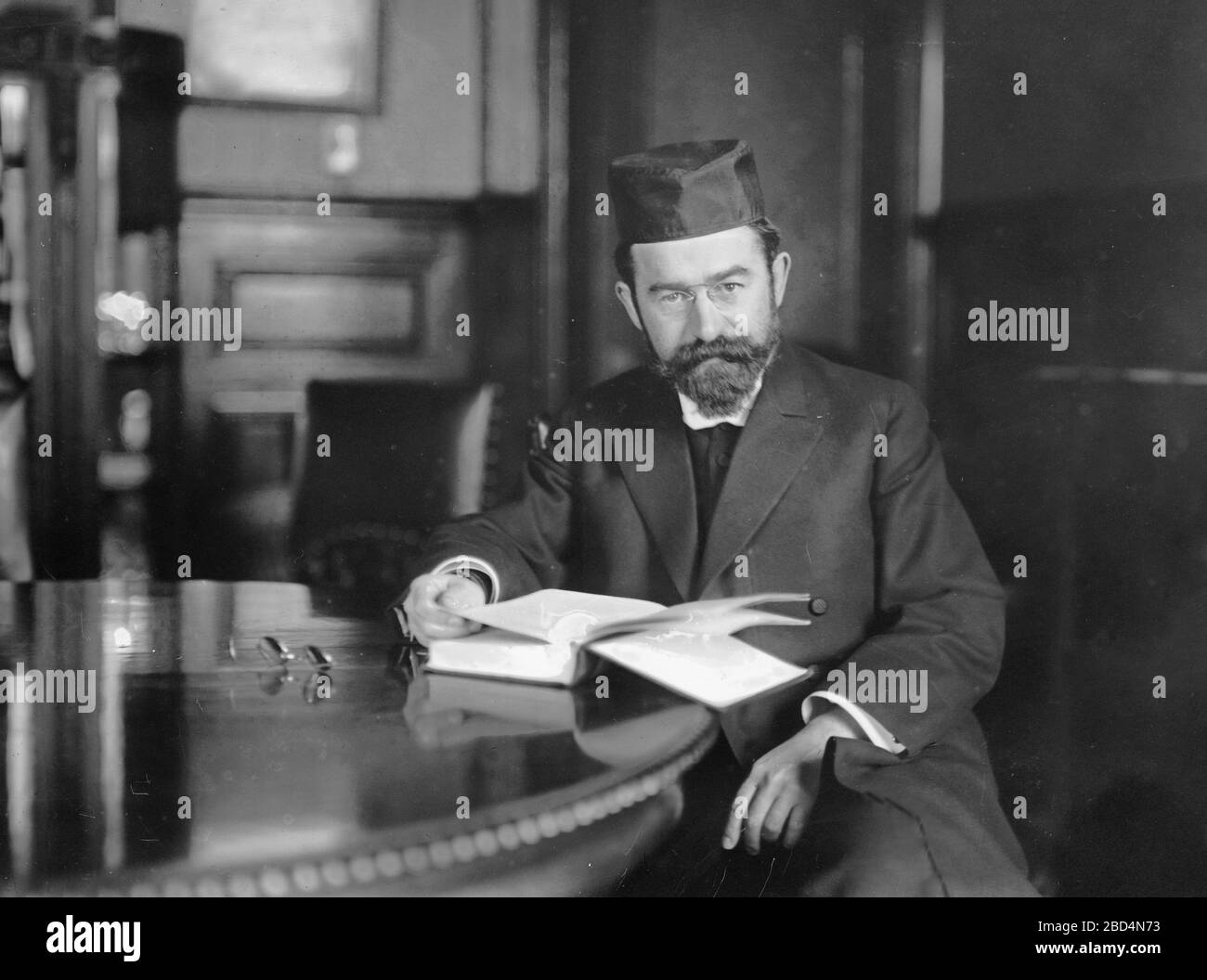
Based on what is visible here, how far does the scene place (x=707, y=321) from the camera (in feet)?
5.91

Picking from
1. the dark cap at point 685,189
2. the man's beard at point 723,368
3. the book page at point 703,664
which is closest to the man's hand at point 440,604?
the book page at point 703,664

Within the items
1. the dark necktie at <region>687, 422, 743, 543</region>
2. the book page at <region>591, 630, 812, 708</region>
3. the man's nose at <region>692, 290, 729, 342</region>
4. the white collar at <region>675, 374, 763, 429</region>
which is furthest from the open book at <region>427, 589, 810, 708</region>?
the man's nose at <region>692, 290, 729, 342</region>

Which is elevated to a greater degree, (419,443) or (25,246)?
(25,246)

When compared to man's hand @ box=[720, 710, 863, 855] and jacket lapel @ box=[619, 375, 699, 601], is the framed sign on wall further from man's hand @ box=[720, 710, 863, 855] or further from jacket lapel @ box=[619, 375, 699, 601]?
man's hand @ box=[720, 710, 863, 855]

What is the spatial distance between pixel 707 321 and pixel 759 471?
26cm

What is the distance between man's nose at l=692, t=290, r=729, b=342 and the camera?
180 centimetres

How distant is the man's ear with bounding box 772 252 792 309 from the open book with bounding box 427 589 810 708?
0.49 metres

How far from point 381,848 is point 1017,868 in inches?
45.1

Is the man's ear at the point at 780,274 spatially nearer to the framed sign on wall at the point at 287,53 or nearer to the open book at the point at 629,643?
the open book at the point at 629,643

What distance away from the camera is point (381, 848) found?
1260mm

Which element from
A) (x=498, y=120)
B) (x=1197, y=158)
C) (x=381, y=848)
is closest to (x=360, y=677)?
(x=381, y=848)

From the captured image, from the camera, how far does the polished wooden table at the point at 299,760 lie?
50.1 inches

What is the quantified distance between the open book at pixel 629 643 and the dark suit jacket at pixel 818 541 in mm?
31
